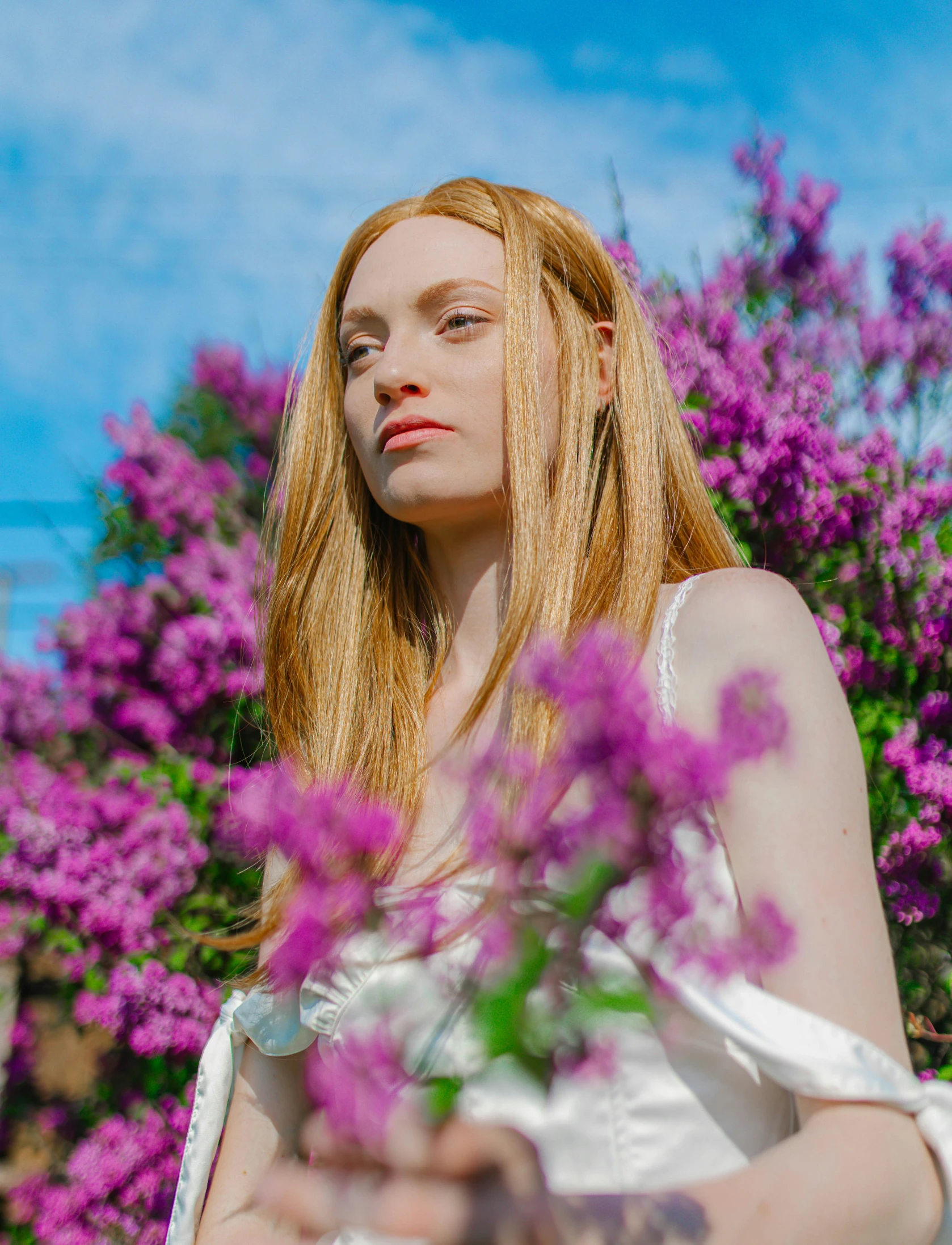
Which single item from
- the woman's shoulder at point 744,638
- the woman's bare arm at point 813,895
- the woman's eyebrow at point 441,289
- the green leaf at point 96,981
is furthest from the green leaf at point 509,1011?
the green leaf at point 96,981

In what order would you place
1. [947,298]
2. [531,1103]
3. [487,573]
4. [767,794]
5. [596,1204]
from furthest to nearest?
[947,298], [487,573], [531,1103], [767,794], [596,1204]

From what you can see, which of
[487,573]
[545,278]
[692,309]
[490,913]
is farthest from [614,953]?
[692,309]

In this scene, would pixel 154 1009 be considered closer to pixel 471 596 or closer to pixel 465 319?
pixel 471 596

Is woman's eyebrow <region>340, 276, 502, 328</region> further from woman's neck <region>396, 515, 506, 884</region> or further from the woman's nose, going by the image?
woman's neck <region>396, 515, 506, 884</region>

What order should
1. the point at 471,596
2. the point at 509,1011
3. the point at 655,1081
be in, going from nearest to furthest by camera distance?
the point at 509,1011, the point at 655,1081, the point at 471,596

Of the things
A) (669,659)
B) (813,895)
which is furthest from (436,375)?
(813,895)

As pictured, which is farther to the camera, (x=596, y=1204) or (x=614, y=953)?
(x=614, y=953)

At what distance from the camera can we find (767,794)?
102 cm

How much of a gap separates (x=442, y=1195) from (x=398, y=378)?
1188 millimetres

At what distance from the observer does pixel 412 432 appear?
1489mm

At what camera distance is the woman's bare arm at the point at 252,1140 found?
1.36m

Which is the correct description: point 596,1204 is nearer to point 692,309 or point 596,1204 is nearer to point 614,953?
point 614,953

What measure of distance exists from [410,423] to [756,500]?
40.4 inches

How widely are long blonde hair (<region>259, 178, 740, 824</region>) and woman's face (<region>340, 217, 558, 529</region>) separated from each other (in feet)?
0.10
